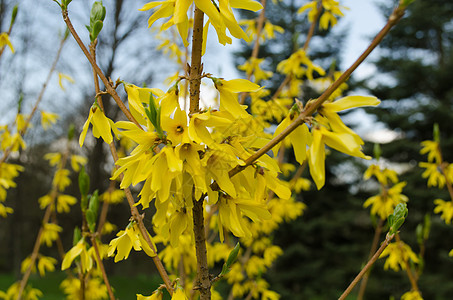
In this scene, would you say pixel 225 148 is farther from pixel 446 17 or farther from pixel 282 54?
pixel 446 17

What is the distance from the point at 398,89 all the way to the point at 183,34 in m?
11.8

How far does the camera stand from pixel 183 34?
689mm

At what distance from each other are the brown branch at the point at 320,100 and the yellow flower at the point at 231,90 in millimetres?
118

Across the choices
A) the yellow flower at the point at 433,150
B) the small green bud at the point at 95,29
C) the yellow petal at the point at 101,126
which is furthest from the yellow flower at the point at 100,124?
the yellow flower at the point at 433,150

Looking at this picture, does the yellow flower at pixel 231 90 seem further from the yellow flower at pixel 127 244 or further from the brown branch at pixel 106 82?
the yellow flower at pixel 127 244

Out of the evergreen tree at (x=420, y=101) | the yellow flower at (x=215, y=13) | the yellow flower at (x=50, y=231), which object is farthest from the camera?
the evergreen tree at (x=420, y=101)

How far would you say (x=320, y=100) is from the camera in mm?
548

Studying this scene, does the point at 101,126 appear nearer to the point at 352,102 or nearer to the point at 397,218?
the point at 352,102

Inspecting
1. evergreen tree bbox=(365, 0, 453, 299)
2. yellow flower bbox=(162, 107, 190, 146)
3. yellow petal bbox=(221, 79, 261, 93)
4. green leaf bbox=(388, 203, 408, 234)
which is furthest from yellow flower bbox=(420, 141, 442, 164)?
evergreen tree bbox=(365, 0, 453, 299)

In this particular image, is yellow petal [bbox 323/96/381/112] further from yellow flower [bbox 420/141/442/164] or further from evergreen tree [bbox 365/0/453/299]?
evergreen tree [bbox 365/0/453/299]

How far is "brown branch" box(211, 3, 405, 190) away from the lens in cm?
48

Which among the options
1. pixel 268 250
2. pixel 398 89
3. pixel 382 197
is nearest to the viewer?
pixel 382 197

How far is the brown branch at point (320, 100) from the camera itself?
18.8 inches

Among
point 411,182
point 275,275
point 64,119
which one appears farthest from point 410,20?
point 64,119
